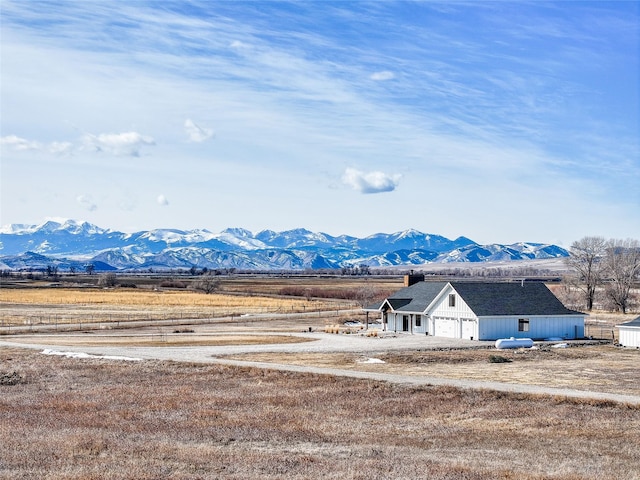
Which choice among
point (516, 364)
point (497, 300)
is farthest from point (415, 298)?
point (516, 364)

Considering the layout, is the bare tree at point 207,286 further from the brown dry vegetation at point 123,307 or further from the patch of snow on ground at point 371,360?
the patch of snow on ground at point 371,360

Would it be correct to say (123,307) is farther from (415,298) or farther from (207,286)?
(415,298)

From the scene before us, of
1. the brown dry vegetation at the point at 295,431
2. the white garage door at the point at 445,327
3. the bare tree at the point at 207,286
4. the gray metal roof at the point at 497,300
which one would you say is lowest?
the brown dry vegetation at the point at 295,431

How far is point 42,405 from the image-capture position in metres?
34.6

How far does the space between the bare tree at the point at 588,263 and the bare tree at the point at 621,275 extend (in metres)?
2.33

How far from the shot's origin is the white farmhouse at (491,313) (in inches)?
2864

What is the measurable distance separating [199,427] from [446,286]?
165 ft

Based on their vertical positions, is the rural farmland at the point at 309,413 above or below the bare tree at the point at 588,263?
below

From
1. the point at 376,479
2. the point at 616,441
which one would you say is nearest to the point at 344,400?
the point at 616,441

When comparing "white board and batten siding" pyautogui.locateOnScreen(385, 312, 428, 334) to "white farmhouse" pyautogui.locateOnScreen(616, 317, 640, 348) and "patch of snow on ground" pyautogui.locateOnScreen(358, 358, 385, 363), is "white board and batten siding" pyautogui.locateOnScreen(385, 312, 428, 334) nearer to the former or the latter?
"white farmhouse" pyautogui.locateOnScreen(616, 317, 640, 348)

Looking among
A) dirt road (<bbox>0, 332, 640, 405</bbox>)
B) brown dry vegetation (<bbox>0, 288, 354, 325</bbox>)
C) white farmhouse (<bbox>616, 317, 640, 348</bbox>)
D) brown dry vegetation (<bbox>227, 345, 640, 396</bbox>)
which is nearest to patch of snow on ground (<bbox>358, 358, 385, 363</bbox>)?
brown dry vegetation (<bbox>227, 345, 640, 396</bbox>)

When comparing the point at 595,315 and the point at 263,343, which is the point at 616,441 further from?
the point at 595,315

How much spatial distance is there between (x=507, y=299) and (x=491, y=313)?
159 inches

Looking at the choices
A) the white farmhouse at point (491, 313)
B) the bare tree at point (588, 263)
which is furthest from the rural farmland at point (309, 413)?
the bare tree at point (588, 263)
